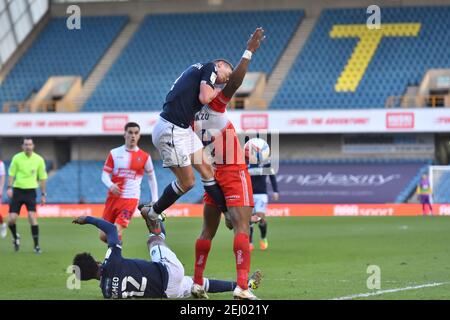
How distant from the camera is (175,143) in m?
10.6

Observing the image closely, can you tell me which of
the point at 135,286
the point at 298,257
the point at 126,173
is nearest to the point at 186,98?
the point at 135,286

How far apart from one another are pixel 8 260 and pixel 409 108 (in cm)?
2654

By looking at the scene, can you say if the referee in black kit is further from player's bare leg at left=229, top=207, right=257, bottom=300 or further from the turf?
player's bare leg at left=229, top=207, right=257, bottom=300

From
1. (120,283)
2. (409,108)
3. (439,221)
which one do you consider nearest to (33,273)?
(120,283)

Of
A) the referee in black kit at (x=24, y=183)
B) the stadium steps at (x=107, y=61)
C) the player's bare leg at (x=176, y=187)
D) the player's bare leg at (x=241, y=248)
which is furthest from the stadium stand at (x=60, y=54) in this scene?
the player's bare leg at (x=241, y=248)

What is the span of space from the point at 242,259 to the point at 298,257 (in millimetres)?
7377

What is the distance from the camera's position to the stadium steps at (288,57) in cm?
4500

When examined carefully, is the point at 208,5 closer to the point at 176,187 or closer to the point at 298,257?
the point at 298,257

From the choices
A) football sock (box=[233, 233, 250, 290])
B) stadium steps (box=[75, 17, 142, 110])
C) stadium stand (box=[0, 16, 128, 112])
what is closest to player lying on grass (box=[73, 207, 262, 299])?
football sock (box=[233, 233, 250, 290])

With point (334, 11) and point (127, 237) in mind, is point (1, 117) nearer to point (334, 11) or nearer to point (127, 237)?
point (334, 11)

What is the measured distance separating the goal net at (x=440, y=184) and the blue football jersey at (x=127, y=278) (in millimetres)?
30396

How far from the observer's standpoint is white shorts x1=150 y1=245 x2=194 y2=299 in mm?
10445

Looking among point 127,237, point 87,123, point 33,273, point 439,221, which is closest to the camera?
point 33,273

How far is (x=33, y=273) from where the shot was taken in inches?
566
